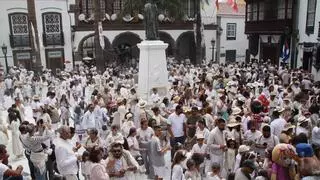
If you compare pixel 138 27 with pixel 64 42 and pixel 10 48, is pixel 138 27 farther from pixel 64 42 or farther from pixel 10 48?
pixel 10 48

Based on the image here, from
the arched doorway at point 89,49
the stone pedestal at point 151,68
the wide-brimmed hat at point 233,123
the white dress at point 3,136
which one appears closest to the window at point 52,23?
the arched doorway at point 89,49

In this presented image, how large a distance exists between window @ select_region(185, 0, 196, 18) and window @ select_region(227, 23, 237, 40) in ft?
16.4

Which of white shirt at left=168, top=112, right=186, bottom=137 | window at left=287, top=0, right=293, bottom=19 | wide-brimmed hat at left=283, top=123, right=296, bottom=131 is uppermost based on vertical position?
window at left=287, top=0, right=293, bottom=19

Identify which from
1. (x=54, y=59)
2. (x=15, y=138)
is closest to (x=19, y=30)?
(x=54, y=59)

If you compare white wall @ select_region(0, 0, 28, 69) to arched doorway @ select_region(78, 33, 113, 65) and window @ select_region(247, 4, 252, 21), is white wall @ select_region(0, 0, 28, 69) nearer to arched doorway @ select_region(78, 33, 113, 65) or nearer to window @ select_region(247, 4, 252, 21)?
arched doorway @ select_region(78, 33, 113, 65)

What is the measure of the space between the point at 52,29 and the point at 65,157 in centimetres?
2500

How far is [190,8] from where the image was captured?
34875mm

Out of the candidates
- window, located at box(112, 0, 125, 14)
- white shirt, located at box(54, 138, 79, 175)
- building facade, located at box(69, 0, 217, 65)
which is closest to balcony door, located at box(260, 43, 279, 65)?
building facade, located at box(69, 0, 217, 65)

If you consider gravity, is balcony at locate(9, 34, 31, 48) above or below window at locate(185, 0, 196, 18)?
below

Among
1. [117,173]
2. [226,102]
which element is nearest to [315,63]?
[226,102]

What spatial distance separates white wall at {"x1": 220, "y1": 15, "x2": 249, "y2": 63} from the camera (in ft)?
124

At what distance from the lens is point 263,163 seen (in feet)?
20.7

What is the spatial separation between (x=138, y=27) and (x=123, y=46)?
7.13ft

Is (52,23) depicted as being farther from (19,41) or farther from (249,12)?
(249,12)
